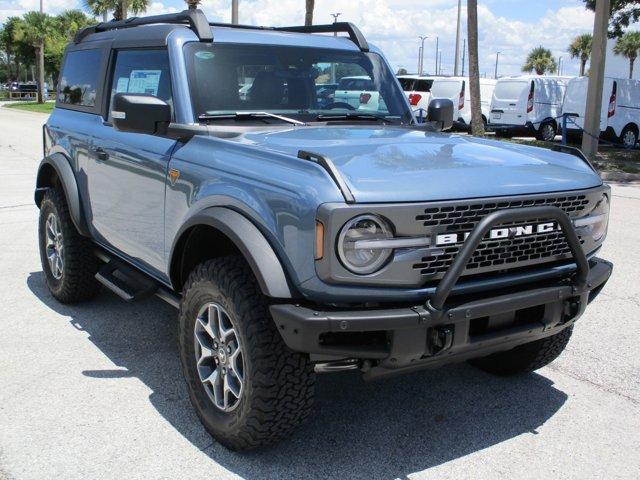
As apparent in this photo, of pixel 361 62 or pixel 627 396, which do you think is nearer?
pixel 627 396

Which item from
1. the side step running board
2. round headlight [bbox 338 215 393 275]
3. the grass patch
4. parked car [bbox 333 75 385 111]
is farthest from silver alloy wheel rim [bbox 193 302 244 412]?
the grass patch

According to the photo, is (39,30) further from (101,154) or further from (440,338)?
(440,338)

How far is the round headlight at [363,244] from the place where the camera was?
8.85 feet

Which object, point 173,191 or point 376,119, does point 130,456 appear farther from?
point 376,119

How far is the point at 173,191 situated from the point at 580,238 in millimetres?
2017

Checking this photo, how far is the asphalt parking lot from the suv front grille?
0.90 metres

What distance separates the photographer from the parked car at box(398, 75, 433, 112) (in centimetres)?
2400

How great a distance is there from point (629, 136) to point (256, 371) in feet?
66.9

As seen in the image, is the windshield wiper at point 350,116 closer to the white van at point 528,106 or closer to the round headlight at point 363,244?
the round headlight at point 363,244

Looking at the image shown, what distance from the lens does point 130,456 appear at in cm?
320

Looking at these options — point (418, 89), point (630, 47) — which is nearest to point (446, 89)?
point (418, 89)

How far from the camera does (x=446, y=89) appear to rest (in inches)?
948

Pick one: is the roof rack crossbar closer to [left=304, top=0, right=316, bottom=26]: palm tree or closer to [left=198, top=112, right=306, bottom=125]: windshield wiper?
[left=198, top=112, right=306, bottom=125]: windshield wiper

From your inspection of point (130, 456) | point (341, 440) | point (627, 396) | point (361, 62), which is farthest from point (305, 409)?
point (361, 62)
